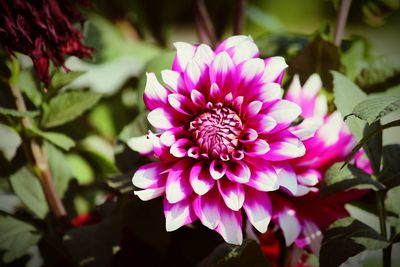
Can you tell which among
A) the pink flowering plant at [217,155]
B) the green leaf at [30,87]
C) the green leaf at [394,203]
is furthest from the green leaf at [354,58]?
the green leaf at [30,87]

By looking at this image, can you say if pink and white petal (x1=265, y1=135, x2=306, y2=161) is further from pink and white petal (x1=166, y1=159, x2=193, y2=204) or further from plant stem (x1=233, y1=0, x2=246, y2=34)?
plant stem (x1=233, y1=0, x2=246, y2=34)

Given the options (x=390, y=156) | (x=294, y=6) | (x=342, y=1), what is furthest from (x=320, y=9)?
(x=390, y=156)

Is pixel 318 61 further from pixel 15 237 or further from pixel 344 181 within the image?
pixel 15 237

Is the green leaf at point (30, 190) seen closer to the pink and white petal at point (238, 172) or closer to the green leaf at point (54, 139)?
the green leaf at point (54, 139)

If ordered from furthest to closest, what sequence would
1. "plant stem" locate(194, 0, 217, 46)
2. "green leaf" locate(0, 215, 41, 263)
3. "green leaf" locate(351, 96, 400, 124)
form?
"plant stem" locate(194, 0, 217, 46) < "green leaf" locate(0, 215, 41, 263) < "green leaf" locate(351, 96, 400, 124)

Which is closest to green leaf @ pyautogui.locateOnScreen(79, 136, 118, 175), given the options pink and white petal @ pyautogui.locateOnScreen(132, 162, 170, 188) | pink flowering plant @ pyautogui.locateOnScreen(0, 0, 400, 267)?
pink flowering plant @ pyautogui.locateOnScreen(0, 0, 400, 267)

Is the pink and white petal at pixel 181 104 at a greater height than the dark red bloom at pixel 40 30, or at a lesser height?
lesser

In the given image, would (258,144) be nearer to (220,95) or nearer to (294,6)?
(220,95)
